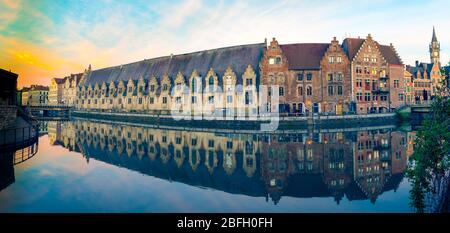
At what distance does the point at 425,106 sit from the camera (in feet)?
183

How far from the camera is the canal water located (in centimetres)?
1205

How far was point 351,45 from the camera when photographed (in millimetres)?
62312

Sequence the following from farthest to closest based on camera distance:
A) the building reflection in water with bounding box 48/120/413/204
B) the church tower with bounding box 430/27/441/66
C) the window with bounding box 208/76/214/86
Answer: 1. the church tower with bounding box 430/27/441/66
2. the window with bounding box 208/76/214/86
3. the building reflection in water with bounding box 48/120/413/204

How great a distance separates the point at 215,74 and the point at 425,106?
1698 inches

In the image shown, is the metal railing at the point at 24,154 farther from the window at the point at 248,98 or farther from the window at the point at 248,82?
the window at the point at 248,82

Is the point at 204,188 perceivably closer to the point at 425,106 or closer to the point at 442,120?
the point at 442,120

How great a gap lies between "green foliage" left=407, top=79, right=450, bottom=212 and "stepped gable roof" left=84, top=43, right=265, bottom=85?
4820 centimetres

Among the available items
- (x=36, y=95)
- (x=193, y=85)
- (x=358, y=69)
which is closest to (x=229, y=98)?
(x=193, y=85)

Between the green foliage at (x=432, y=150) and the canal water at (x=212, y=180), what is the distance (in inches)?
104

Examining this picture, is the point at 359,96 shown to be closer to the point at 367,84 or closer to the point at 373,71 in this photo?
the point at 367,84

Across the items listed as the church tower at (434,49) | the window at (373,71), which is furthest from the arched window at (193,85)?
the church tower at (434,49)

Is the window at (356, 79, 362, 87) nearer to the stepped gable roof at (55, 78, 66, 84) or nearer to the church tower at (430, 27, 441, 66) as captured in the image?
the church tower at (430, 27, 441, 66)

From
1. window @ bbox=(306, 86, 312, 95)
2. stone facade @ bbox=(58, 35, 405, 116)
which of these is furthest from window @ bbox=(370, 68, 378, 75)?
window @ bbox=(306, 86, 312, 95)

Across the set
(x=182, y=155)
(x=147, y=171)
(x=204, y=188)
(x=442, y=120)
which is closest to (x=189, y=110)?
(x=182, y=155)
